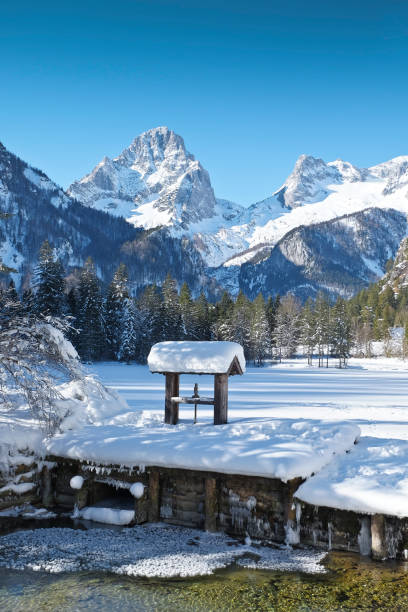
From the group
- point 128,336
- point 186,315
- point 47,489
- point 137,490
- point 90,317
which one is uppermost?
point 186,315

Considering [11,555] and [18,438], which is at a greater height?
[18,438]

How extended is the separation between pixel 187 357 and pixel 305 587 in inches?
297

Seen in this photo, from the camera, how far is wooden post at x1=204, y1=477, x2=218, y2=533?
10.7 metres

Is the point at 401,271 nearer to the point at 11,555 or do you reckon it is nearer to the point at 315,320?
the point at 315,320

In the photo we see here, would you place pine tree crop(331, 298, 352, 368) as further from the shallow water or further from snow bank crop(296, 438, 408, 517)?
the shallow water

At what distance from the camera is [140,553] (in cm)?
964

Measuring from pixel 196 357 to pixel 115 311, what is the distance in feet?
179

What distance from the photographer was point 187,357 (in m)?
14.8

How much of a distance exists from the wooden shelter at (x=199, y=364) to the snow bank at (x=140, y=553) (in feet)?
15.7

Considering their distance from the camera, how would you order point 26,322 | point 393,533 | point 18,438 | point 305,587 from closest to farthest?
point 305,587
point 393,533
point 18,438
point 26,322

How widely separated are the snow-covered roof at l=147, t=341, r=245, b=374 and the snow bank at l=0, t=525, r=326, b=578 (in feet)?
15.9

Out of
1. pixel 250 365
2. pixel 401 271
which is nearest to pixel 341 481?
pixel 250 365

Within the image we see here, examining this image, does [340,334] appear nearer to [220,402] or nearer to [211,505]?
[220,402]

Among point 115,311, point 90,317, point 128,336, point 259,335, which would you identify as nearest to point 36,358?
point 90,317
